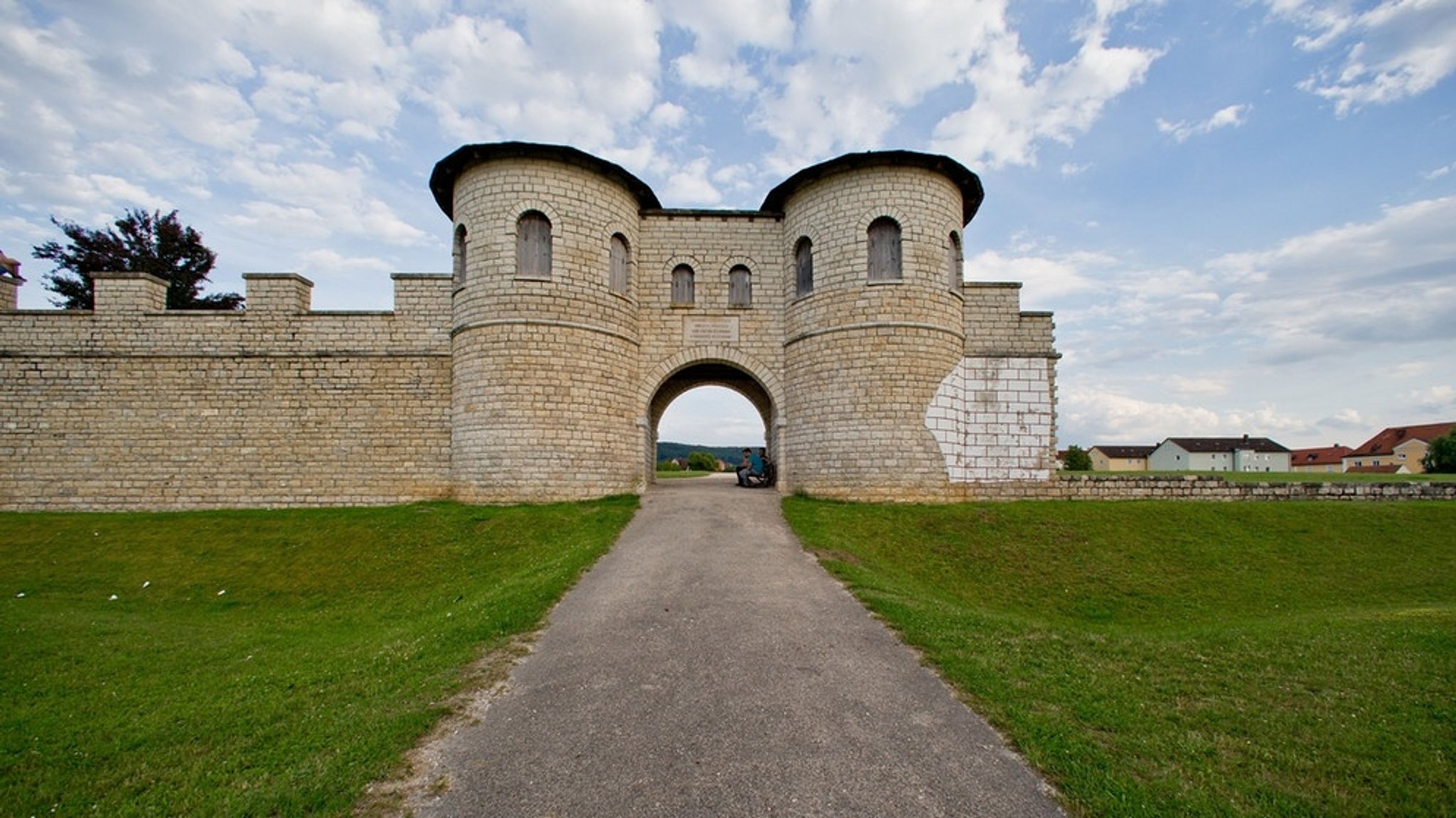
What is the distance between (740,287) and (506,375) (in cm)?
673

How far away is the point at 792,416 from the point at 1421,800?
13.9 metres

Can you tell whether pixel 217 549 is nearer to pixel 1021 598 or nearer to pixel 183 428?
pixel 183 428

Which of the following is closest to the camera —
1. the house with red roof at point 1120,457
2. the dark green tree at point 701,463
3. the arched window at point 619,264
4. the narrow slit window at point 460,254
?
the narrow slit window at point 460,254

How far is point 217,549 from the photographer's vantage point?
13.3 metres

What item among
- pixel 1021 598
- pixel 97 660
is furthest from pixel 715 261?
pixel 97 660

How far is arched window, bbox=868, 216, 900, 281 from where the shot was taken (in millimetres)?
16562

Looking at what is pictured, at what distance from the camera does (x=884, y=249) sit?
54.6ft

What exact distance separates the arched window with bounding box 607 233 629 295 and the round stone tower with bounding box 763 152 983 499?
4.64 meters

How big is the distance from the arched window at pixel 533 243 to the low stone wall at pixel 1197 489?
12.1 m

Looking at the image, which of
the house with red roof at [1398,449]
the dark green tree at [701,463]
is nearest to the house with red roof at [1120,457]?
the house with red roof at [1398,449]

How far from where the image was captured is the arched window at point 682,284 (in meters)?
18.2


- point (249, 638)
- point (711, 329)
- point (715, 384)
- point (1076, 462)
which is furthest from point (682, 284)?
point (1076, 462)

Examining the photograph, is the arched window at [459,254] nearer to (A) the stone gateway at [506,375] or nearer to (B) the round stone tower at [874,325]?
(A) the stone gateway at [506,375]

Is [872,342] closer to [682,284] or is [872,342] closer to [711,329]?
[711,329]
